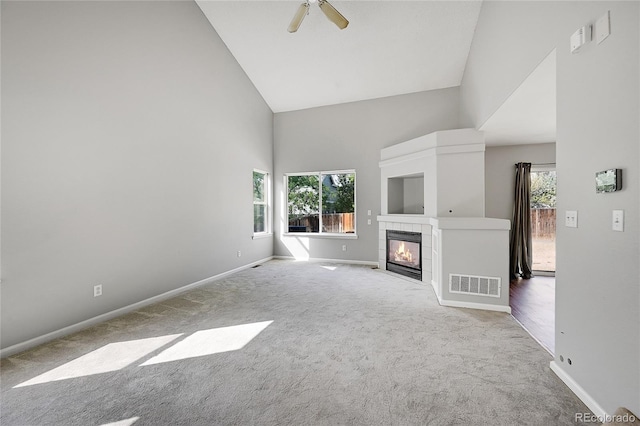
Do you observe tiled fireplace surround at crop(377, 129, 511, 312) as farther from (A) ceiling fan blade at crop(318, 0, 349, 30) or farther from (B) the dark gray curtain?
(A) ceiling fan blade at crop(318, 0, 349, 30)

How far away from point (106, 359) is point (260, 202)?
4.45 m

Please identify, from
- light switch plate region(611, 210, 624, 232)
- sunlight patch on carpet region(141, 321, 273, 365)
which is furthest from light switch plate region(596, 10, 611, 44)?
sunlight patch on carpet region(141, 321, 273, 365)

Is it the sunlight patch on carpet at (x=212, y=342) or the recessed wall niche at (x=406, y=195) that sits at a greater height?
the recessed wall niche at (x=406, y=195)

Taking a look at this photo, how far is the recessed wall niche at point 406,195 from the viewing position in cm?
565

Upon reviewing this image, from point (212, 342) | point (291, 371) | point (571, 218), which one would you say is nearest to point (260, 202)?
point (212, 342)

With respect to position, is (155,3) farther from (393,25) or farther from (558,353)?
(558,353)

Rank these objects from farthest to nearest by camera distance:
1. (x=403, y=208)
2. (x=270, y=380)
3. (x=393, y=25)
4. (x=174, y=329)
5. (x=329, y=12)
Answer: (x=403, y=208) → (x=393, y=25) → (x=329, y=12) → (x=174, y=329) → (x=270, y=380)

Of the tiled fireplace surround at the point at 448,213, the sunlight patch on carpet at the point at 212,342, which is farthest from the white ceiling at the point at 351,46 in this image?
the sunlight patch on carpet at the point at 212,342

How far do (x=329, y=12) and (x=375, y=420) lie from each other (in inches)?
160

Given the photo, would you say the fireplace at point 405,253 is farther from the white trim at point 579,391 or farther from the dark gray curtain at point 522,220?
the white trim at point 579,391

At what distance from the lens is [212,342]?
2.62 m

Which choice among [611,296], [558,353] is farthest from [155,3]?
[558,353]

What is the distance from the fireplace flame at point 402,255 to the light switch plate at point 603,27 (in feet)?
12.6

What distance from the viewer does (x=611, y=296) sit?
1.56m
